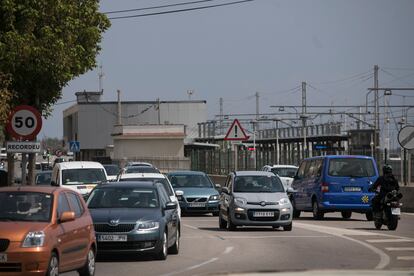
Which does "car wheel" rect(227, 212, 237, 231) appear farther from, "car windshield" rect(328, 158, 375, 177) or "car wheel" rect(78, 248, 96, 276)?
"car wheel" rect(78, 248, 96, 276)

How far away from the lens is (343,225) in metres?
27.7

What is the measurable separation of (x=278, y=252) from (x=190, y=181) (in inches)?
601

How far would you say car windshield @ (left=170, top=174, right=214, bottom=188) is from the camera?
33719mm

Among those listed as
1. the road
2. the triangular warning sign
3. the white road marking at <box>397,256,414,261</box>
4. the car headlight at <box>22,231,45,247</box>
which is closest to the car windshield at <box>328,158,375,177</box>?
the road

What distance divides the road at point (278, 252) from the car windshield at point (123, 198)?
101 centimetres

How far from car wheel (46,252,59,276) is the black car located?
4063mm

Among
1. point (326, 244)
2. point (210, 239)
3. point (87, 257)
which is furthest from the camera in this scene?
point (210, 239)

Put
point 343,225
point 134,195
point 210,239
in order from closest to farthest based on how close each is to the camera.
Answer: point 134,195 < point 210,239 < point 343,225

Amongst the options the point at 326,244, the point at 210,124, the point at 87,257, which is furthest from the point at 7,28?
the point at 210,124

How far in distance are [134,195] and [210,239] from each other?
4601 millimetres

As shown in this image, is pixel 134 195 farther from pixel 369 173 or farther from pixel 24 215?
pixel 369 173

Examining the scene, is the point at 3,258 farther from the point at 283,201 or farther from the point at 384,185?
the point at 384,185

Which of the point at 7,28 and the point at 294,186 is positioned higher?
the point at 7,28

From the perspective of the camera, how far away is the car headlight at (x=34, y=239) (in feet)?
39.8
